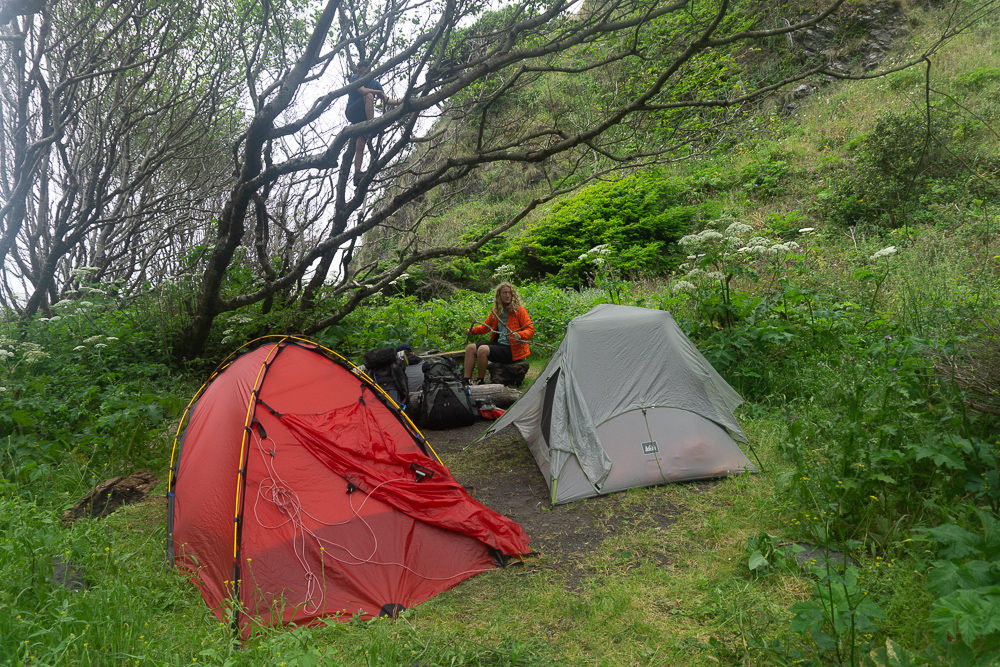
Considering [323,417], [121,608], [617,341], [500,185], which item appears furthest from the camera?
[500,185]

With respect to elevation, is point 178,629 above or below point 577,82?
below

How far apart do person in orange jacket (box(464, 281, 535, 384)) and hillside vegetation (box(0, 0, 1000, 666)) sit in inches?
46.6

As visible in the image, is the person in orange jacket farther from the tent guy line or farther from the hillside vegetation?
the tent guy line

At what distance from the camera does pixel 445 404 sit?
6.21 meters

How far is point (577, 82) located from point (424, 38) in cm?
990

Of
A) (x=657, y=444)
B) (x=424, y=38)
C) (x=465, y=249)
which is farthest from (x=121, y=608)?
(x=424, y=38)

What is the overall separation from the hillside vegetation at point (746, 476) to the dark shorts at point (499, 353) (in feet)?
3.76

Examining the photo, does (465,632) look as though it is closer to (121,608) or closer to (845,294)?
(121,608)

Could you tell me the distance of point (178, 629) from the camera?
2.86 metres

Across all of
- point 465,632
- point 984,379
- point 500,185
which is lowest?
point 465,632

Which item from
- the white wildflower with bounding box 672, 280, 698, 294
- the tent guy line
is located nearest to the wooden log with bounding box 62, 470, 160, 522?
the tent guy line

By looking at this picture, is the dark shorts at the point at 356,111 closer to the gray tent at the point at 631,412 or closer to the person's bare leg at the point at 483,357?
the person's bare leg at the point at 483,357

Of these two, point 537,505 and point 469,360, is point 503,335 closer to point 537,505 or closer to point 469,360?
point 469,360

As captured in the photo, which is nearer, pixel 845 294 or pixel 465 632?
pixel 465 632
